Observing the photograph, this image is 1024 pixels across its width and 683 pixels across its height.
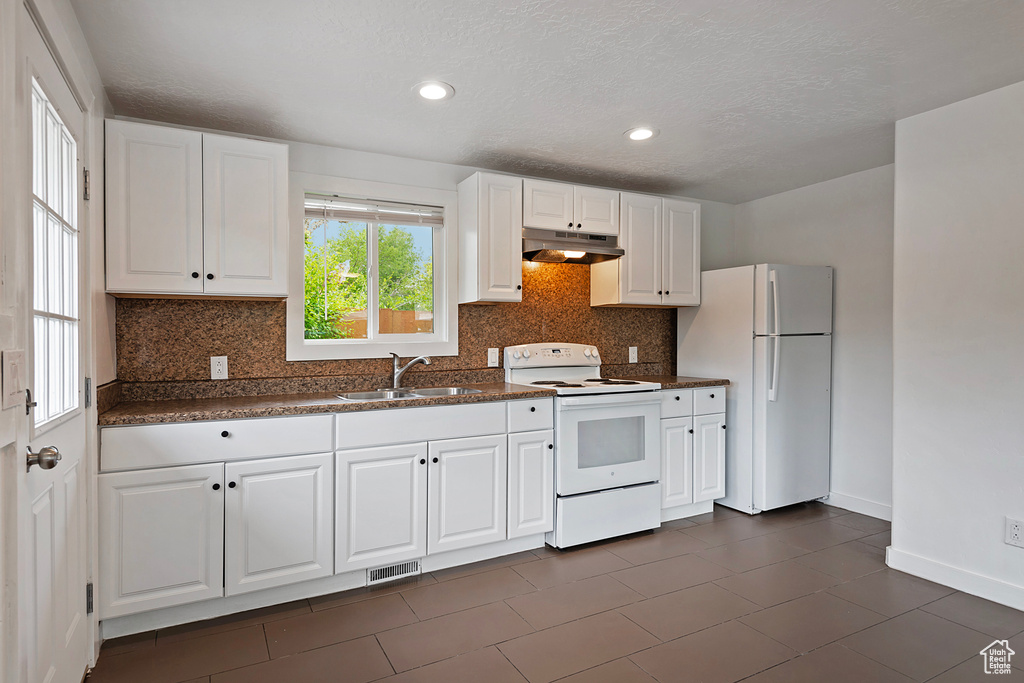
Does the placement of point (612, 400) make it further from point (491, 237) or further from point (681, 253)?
point (681, 253)

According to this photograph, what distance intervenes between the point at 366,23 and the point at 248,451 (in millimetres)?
1768

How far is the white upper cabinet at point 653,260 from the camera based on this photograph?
3.85 meters

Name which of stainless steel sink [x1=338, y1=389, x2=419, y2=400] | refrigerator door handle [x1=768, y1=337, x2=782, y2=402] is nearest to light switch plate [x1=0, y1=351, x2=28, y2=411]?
stainless steel sink [x1=338, y1=389, x2=419, y2=400]

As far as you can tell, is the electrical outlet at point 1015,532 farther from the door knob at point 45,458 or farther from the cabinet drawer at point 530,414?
the door knob at point 45,458

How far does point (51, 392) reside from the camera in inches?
64.9

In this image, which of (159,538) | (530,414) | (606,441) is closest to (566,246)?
(530,414)

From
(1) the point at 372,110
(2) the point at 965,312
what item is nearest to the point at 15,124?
(1) the point at 372,110

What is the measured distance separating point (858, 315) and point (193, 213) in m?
4.03

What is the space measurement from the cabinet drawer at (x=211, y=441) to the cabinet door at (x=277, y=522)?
56 mm

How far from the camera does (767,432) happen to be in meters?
3.73

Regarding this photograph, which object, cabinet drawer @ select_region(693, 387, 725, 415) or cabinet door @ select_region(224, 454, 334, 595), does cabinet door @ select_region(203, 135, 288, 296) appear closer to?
cabinet door @ select_region(224, 454, 334, 595)

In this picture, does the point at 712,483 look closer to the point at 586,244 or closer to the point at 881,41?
the point at 586,244

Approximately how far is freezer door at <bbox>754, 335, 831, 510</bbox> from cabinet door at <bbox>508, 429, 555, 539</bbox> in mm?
1530

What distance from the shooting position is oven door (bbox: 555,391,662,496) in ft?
A: 10.5
